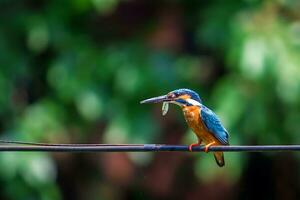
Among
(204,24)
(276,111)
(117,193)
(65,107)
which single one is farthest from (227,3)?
(117,193)

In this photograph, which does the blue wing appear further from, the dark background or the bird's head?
the dark background

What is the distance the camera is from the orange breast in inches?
193

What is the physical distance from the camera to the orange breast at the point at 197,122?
4.91 metres

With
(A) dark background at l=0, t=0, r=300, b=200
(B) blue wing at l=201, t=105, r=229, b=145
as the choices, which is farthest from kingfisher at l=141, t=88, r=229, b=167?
(A) dark background at l=0, t=0, r=300, b=200

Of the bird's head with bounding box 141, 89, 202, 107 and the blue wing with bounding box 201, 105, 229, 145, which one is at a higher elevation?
the bird's head with bounding box 141, 89, 202, 107

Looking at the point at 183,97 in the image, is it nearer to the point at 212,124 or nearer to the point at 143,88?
the point at 212,124

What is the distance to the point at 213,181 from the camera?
9172 millimetres

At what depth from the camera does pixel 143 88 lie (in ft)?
26.6

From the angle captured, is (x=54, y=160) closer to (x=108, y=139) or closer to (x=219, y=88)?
(x=108, y=139)

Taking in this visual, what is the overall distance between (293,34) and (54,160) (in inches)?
100.0

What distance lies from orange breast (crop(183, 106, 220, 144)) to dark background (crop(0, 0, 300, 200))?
2532 millimetres

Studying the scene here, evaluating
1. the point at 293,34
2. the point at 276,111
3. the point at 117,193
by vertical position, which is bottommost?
the point at 117,193

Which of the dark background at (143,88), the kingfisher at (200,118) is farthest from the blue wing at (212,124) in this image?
the dark background at (143,88)

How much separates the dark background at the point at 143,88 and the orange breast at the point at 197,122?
253 centimetres
